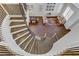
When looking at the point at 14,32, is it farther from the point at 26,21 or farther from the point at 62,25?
the point at 62,25

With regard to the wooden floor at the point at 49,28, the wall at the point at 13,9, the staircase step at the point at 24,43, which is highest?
the wall at the point at 13,9

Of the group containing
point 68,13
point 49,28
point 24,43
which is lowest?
point 24,43

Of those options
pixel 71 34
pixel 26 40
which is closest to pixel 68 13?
pixel 71 34

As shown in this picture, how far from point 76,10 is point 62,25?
0.71 ft

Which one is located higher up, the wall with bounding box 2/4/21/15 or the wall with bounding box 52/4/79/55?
the wall with bounding box 2/4/21/15

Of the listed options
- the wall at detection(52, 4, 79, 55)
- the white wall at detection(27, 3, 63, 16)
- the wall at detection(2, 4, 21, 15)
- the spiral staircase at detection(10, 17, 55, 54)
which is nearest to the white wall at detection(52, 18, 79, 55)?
the wall at detection(52, 4, 79, 55)

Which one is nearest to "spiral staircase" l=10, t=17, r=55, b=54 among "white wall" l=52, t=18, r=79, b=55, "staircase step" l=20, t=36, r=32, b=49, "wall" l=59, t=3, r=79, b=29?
"staircase step" l=20, t=36, r=32, b=49

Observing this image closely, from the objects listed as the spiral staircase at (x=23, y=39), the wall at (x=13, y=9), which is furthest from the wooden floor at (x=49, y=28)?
the wall at (x=13, y=9)

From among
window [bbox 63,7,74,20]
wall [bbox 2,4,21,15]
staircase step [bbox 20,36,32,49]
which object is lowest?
staircase step [bbox 20,36,32,49]

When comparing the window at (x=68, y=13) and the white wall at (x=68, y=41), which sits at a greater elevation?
the window at (x=68, y=13)

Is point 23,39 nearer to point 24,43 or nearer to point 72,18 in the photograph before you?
point 24,43

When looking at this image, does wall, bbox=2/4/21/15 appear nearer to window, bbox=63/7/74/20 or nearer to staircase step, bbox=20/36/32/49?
staircase step, bbox=20/36/32/49

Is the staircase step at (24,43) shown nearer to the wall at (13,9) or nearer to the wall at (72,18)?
the wall at (13,9)

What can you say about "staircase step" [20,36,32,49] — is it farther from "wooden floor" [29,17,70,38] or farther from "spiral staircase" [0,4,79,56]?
"wooden floor" [29,17,70,38]
